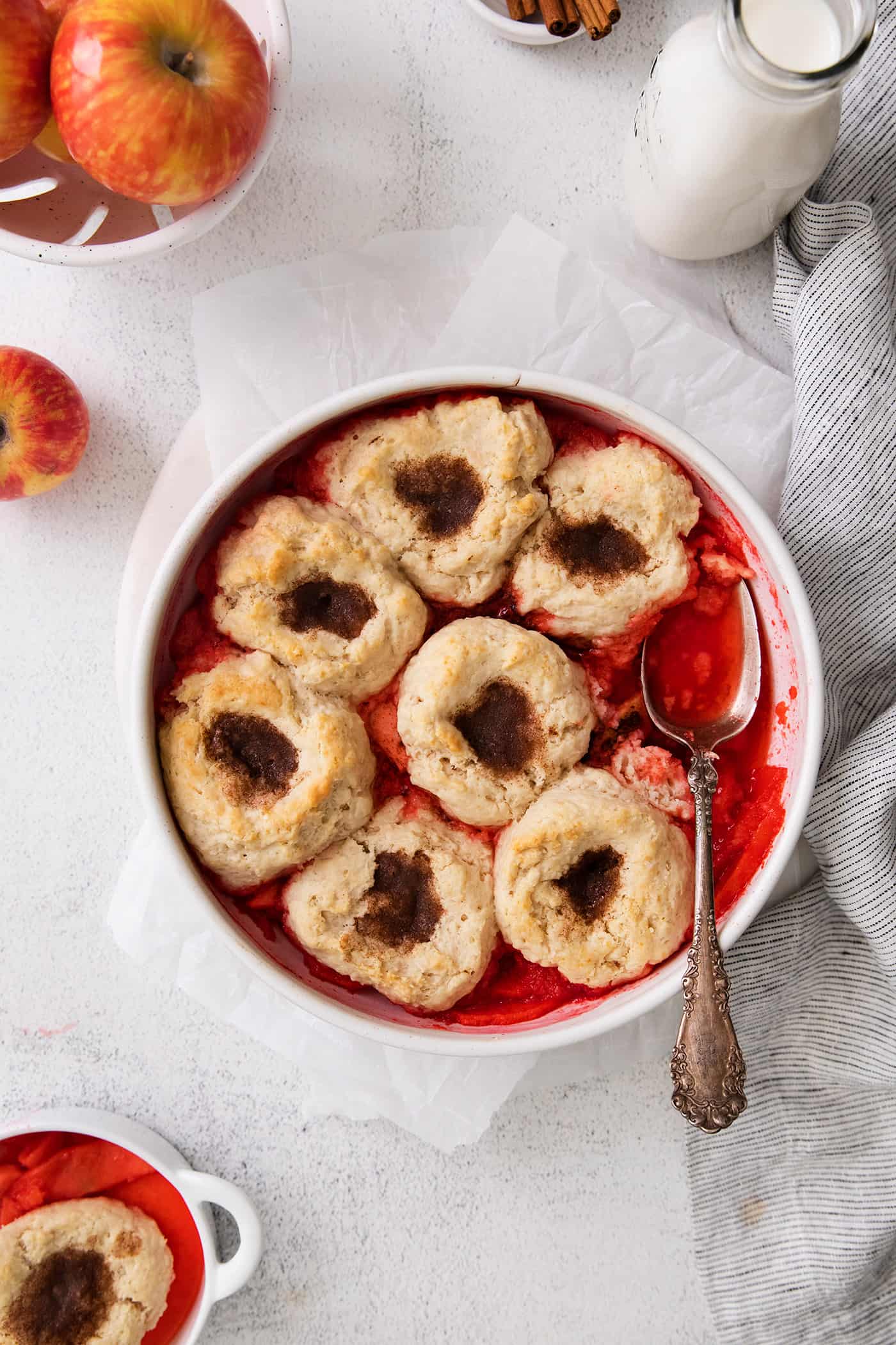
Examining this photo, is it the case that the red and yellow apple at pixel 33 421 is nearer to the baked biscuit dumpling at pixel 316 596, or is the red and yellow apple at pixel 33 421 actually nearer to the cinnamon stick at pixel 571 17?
the baked biscuit dumpling at pixel 316 596

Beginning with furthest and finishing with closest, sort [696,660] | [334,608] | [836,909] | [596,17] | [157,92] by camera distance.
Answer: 1. [836,909]
2. [596,17]
3. [696,660]
4. [334,608]
5. [157,92]

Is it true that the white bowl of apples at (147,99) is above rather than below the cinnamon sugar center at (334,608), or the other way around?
above

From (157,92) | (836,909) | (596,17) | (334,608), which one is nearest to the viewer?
(157,92)

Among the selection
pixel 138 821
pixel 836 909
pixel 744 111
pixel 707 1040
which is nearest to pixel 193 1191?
pixel 138 821

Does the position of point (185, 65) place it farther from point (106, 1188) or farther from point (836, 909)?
point (106, 1188)

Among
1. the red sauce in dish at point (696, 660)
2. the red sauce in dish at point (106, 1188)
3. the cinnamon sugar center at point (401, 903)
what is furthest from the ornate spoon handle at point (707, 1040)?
the red sauce in dish at point (106, 1188)

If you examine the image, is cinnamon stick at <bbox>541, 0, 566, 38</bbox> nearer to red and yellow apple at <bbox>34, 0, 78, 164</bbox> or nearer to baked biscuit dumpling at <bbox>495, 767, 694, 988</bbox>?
red and yellow apple at <bbox>34, 0, 78, 164</bbox>

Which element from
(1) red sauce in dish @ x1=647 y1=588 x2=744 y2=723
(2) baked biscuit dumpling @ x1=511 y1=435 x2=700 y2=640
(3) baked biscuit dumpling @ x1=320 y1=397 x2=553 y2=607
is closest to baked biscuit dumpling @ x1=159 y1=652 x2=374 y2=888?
(3) baked biscuit dumpling @ x1=320 y1=397 x2=553 y2=607
